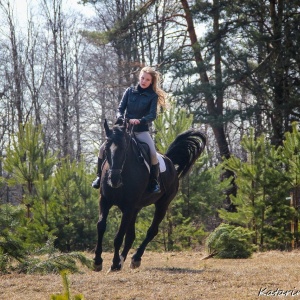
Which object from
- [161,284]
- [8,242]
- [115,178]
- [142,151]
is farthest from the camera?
[142,151]

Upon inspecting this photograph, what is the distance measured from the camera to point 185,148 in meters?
10.6

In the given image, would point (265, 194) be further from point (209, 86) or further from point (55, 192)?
point (209, 86)

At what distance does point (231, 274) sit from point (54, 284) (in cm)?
230

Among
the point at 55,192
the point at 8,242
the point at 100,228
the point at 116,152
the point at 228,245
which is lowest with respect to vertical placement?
the point at 228,245

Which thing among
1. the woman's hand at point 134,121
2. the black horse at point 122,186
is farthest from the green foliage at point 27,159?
the woman's hand at point 134,121

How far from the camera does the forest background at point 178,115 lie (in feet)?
46.9

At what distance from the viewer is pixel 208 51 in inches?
860

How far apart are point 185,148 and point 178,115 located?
442 centimetres

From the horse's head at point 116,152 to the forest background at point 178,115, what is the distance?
5.89ft

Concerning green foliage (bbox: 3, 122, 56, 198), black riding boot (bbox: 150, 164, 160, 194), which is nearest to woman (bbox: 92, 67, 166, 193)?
black riding boot (bbox: 150, 164, 160, 194)

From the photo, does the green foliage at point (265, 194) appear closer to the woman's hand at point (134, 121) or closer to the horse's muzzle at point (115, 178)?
the woman's hand at point (134, 121)

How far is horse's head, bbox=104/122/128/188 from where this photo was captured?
7.61 meters

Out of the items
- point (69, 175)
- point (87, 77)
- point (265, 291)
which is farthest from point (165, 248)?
point (87, 77)

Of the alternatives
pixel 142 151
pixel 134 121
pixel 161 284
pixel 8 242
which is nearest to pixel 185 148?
pixel 142 151
